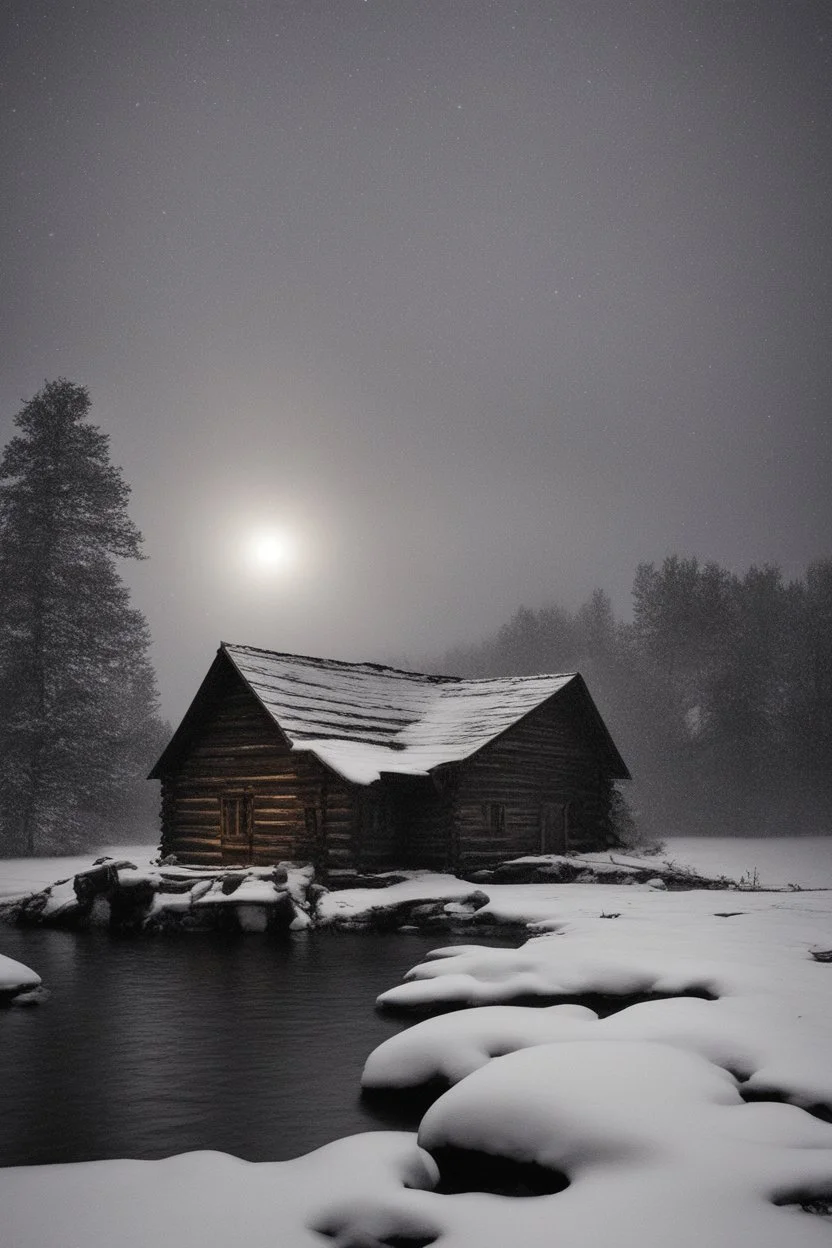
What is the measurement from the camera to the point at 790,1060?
7.73m

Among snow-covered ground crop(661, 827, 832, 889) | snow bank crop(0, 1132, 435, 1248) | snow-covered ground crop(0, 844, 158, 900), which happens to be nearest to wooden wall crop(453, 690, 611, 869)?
snow-covered ground crop(661, 827, 832, 889)

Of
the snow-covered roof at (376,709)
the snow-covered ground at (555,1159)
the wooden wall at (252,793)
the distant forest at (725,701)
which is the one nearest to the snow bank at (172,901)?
the wooden wall at (252,793)

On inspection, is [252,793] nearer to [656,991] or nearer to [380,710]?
[380,710]

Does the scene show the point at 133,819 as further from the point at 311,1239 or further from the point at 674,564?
the point at 311,1239

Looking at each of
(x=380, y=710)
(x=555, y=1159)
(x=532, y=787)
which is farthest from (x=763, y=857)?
(x=555, y=1159)

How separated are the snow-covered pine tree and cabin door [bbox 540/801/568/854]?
18.7 m

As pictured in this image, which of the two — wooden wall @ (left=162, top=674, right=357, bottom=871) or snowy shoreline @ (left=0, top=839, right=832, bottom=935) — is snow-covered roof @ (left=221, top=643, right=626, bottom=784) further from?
snowy shoreline @ (left=0, top=839, right=832, bottom=935)

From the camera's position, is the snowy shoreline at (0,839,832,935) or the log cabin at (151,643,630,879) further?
the log cabin at (151,643,630,879)

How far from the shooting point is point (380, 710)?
31.4 meters

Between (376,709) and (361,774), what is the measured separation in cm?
745

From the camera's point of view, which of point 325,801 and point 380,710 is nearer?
point 325,801

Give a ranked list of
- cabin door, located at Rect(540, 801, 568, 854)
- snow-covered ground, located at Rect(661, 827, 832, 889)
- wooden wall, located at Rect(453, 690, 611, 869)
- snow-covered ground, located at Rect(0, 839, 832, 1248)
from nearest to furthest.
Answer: snow-covered ground, located at Rect(0, 839, 832, 1248)
wooden wall, located at Rect(453, 690, 611, 869)
cabin door, located at Rect(540, 801, 568, 854)
snow-covered ground, located at Rect(661, 827, 832, 889)

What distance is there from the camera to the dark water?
759 cm

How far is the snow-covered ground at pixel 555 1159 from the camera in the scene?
5.15 metres
